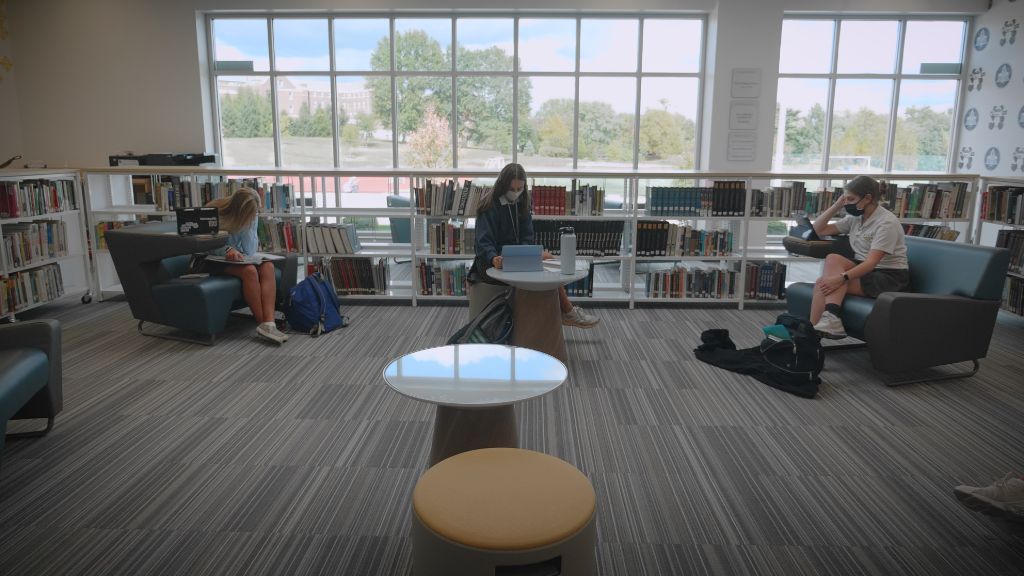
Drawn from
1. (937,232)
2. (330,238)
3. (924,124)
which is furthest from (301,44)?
(924,124)

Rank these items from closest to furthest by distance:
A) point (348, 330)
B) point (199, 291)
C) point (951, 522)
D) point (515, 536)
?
1. point (515, 536)
2. point (951, 522)
3. point (199, 291)
4. point (348, 330)

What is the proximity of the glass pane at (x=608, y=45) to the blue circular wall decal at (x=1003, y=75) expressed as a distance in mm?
4375

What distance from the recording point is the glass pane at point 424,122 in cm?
863

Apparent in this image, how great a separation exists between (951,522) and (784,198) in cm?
406

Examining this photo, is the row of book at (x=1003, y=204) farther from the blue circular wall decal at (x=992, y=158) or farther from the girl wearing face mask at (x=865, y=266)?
the blue circular wall decal at (x=992, y=158)

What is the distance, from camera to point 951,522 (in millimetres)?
2568

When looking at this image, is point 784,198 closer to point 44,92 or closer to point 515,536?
point 515,536

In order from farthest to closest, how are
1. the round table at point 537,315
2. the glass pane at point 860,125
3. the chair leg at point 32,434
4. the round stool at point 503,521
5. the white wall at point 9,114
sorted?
the glass pane at point 860,125 < the white wall at point 9,114 < the round table at point 537,315 < the chair leg at point 32,434 < the round stool at point 503,521

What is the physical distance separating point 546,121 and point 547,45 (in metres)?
0.98

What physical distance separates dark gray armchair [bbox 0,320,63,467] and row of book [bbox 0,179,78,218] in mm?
3044

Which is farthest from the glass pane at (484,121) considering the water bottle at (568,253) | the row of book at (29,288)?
the row of book at (29,288)

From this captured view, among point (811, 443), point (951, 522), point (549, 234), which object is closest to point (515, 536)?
point (951, 522)

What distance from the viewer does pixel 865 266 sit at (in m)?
4.41

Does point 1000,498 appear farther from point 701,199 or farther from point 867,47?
point 867,47
